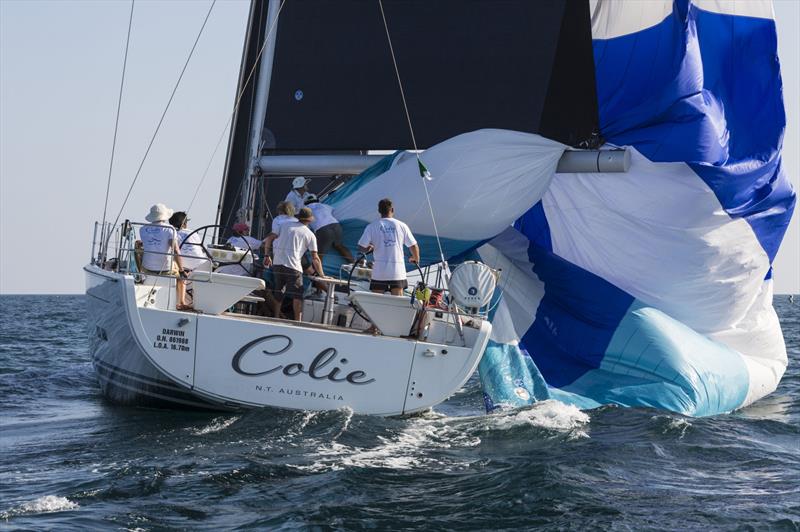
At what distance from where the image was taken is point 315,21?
11266 millimetres

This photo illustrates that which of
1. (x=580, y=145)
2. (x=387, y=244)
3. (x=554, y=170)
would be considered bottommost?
(x=387, y=244)

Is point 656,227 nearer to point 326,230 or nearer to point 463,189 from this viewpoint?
point 463,189

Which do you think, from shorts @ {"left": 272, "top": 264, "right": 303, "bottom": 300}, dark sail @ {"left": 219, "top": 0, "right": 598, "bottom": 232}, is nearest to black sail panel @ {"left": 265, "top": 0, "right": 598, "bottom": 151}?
dark sail @ {"left": 219, "top": 0, "right": 598, "bottom": 232}

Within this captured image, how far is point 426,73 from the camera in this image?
35.7 ft

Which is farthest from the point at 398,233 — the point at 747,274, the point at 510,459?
the point at 747,274

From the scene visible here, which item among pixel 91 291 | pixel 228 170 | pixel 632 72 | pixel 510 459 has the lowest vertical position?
pixel 510 459

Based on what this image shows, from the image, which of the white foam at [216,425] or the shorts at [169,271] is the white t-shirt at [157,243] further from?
the white foam at [216,425]

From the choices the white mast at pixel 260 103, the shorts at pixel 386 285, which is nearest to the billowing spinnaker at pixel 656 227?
the shorts at pixel 386 285

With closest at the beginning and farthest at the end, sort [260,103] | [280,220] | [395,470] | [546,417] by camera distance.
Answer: [395,470] → [546,417] → [280,220] → [260,103]

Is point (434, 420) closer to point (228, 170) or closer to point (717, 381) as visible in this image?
point (717, 381)

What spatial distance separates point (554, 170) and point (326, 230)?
7.03ft

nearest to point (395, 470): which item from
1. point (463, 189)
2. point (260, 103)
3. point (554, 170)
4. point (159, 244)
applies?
point (159, 244)

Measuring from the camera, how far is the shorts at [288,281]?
27.7 feet

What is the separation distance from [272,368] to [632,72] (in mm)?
4965
